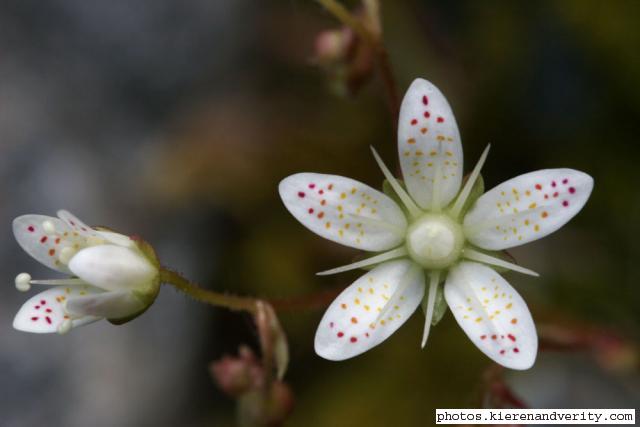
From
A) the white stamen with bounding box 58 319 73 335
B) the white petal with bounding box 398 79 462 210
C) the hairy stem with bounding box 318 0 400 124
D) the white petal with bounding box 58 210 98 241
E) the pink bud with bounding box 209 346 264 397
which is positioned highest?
the hairy stem with bounding box 318 0 400 124

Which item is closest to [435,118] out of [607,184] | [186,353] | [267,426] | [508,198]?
[508,198]

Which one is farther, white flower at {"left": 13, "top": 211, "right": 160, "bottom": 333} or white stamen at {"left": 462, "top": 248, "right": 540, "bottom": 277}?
white stamen at {"left": 462, "top": 248, "right": 540, "bottom": 277}

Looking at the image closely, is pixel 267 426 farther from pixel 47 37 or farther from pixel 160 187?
pixel 47 37

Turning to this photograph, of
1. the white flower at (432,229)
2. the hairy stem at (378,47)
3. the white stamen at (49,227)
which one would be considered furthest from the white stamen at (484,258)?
the white stamen at (49,227)

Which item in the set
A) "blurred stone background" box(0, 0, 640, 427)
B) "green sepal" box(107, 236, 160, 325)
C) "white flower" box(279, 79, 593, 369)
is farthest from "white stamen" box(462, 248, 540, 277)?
"blurred stone background" box(0, 0, 640, 427)

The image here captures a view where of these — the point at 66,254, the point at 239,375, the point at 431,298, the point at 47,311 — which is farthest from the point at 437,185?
the point at 47,311

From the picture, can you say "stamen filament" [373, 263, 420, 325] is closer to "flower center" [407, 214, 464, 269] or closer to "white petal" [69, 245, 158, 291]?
"flower center" [407, 214, 464, 269]
